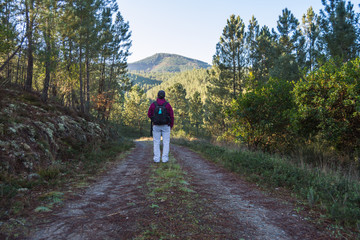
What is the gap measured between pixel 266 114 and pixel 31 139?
11.1 meters

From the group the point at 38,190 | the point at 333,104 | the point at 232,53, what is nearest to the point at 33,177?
the point at 38,190

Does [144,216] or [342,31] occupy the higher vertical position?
[342,31]

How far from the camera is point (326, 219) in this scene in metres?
3.10

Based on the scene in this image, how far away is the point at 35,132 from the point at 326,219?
7902 millimetres


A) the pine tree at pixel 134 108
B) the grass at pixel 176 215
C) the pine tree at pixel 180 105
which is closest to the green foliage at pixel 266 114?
the grass at pixel 176 215

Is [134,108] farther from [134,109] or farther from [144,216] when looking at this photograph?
[144,216]

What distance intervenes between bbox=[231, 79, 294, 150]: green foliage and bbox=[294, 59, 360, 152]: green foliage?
138 cm

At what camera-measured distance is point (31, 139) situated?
5.88 meters

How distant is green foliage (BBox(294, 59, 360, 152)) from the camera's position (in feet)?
25.6

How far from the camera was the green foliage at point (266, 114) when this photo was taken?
11.0 meters

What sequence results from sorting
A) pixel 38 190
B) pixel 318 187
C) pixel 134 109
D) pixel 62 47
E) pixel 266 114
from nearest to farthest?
1. pixel 38 190
2. pixel 318 187
3. pixel 266 114
4. pixel 62 47
5. pixel 134 109

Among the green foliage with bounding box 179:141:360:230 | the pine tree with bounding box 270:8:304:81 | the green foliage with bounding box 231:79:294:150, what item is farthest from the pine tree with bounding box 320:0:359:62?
the green foliage with bounding box 179:141:360:230

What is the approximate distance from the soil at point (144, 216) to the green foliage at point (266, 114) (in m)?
7.40

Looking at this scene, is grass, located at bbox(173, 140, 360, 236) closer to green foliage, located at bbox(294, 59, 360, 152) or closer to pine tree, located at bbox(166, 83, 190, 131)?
green foliage, located at bbox(294, 59, 360, 152)
